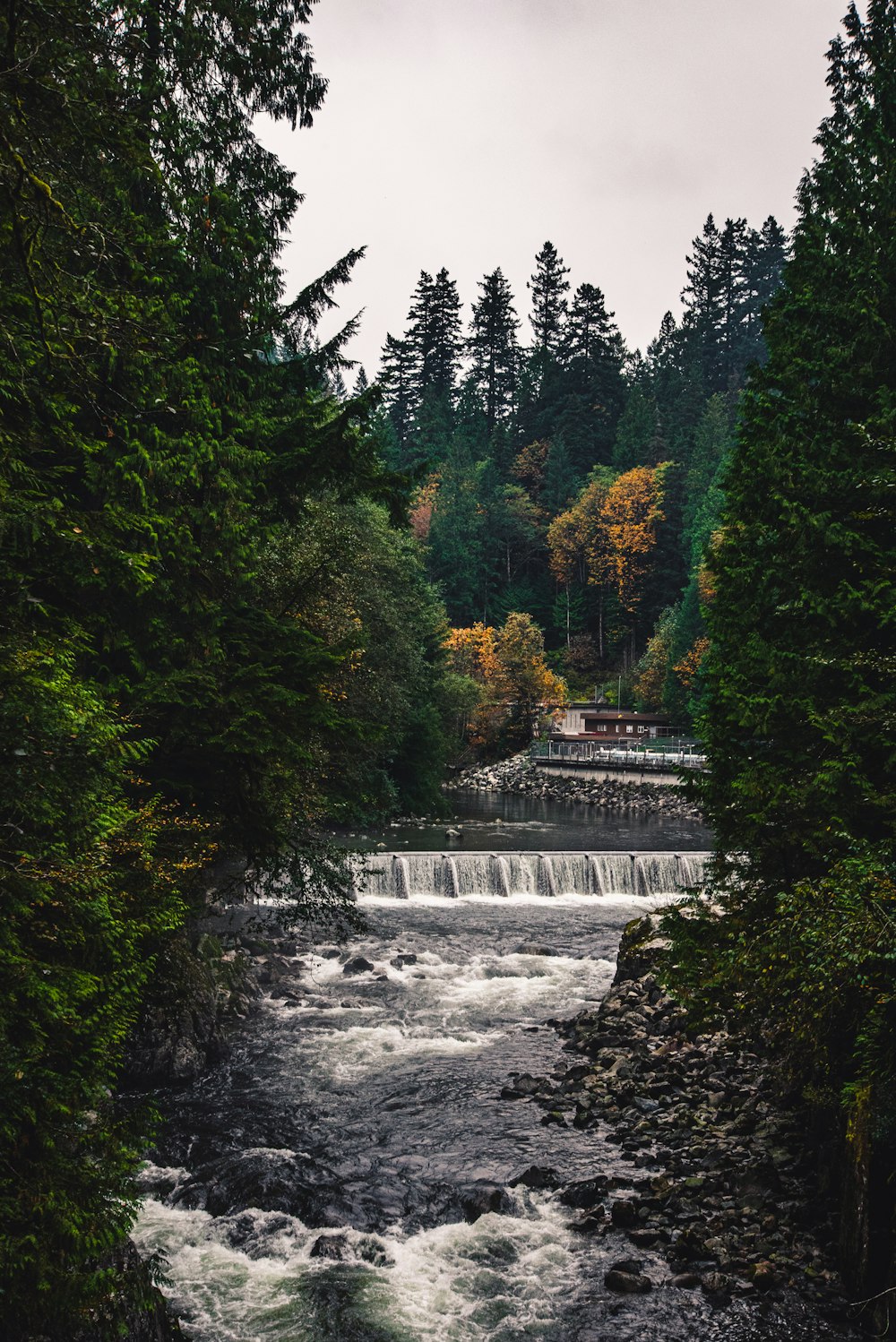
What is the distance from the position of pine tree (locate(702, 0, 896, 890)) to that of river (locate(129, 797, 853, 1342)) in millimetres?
4678

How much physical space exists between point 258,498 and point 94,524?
5971 mm

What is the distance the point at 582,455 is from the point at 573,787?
5156 centimetres

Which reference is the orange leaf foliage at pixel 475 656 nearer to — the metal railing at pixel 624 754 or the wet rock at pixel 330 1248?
the metal railing at pixel 624 754

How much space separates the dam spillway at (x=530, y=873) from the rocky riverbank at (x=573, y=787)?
1544 cm

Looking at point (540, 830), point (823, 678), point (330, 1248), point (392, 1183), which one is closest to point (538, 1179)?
point (392, 1183)

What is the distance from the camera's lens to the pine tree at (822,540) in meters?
9.59

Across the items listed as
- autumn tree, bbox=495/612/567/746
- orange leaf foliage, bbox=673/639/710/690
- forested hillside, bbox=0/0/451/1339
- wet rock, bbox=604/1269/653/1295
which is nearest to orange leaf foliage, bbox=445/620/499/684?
autumn tree, bbox=495/612/567/746

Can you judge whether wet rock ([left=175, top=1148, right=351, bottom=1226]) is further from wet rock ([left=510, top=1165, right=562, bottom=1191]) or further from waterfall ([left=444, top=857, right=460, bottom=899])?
waterfall ([left=444, top=857, right=460, bottom=899])

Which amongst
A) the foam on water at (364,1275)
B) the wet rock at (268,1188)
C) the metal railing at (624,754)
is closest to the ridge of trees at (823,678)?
the foam on water at (364,1275)

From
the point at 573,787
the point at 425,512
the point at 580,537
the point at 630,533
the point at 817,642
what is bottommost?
the point at 573,787

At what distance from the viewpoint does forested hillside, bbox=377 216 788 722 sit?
8050 centimetres

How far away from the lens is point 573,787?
53.1m

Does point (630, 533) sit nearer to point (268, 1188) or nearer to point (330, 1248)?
point (268, 1188)

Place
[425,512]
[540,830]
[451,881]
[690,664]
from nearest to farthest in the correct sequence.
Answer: [451,881], [540,830], [690,664], [425,512]
